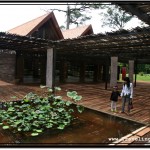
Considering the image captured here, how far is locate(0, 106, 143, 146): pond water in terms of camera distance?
5445 mm

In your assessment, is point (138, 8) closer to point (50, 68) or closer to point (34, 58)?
point (50, 68)

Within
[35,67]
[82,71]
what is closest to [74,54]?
[82,71]

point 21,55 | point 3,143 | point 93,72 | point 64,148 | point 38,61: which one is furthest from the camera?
point 93,72

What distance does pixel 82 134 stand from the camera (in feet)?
20.1

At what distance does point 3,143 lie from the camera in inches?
211

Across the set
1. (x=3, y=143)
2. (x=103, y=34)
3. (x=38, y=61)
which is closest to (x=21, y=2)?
(x=3, y=143)

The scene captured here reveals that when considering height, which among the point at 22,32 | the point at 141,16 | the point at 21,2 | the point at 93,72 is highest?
the point at 22,32

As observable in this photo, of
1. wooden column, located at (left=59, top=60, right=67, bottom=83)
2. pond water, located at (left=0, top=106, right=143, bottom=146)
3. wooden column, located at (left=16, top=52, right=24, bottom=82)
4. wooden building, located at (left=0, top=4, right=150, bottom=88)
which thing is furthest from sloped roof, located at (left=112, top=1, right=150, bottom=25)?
wooden column, located at (left=59, top=60, right=67, bottom=83)

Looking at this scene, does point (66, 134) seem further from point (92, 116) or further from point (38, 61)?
point (38, 61)

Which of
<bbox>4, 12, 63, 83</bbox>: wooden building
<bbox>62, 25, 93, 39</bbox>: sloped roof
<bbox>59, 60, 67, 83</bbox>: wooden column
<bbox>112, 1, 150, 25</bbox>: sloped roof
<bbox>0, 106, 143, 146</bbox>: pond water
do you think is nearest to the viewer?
<bbox>112, 1, 150, 25</bbox>: sloped roof

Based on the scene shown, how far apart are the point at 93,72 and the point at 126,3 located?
20509mm

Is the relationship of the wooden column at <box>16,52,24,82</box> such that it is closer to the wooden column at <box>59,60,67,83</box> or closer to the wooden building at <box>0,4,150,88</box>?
the wooden building at <box>0,4,150,88</box>

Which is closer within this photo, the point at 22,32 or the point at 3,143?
the point at 3,143

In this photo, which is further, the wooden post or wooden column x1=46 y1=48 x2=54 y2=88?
the wooden post
